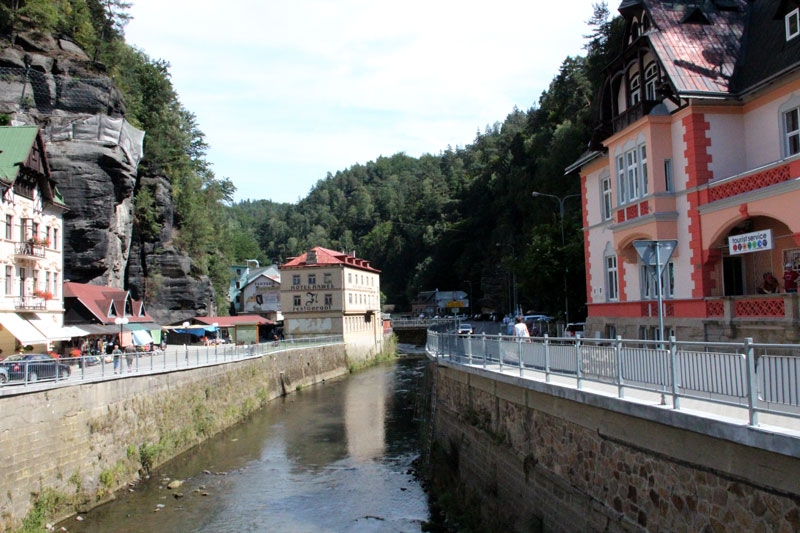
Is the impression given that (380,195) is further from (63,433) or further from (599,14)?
(63,433)

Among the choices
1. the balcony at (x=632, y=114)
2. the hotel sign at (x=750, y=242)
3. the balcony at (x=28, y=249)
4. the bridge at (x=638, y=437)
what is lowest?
the bridge at (x=638, y=437)

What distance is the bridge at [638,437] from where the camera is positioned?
22.7ft

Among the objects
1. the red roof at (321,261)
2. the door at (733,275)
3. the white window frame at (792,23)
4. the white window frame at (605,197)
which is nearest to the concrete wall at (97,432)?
the white window frame at (605,197)

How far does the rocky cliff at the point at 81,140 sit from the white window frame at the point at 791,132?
39641 mm

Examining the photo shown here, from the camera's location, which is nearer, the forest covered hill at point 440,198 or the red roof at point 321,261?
the forest covered hill at point 440,198

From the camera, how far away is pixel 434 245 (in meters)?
132

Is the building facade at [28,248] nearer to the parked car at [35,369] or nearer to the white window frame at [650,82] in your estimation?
the parked car at [35,369]

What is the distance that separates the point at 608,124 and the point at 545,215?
177 ft

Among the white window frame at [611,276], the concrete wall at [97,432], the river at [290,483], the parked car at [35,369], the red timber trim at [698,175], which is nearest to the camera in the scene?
the concrete wall at [97,432]

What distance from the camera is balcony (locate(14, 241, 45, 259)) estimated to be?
1227 inches

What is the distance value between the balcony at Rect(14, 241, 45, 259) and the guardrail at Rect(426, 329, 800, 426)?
1032 inches

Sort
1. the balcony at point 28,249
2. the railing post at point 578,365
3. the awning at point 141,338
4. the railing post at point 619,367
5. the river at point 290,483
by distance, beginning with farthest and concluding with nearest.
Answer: the awning at point 141,338 → the balcony at point 28,249 → the river at point 290,483 → the railing post at point 578,365 → the railing post at point 619,367

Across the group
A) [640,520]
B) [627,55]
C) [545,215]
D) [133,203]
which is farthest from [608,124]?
[545,215]

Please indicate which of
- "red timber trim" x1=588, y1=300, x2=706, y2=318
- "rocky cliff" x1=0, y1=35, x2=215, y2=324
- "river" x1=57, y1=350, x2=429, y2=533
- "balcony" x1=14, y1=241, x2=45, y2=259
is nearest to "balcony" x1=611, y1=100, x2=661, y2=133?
"red timber trim" x1=588, y1=300, x2=706, y2=318
